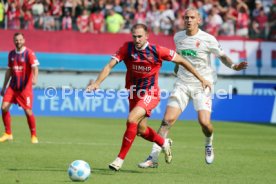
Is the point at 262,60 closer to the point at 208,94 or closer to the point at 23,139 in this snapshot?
the point at 23,139

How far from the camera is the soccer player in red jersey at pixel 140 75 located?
11.4m

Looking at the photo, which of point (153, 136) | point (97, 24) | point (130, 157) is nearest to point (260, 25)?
point (97, 24)

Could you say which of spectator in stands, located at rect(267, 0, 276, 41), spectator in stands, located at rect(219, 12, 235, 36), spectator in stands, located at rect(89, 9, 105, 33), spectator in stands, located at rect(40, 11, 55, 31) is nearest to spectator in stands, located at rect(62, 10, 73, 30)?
spectator in stands, located at rect(40, 11, 55, 31)

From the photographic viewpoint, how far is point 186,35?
42.4ft

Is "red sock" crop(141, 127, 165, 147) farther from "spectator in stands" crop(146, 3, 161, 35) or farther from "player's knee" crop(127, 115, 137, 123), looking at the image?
"spectator in stands" crop(146, 3, 161, 35)

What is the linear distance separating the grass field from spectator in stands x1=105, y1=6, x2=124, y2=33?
339 inches

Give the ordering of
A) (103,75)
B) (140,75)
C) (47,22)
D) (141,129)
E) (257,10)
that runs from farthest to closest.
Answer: (257,10) → (47,22) → (141,129) → (140,75) → (103,75)

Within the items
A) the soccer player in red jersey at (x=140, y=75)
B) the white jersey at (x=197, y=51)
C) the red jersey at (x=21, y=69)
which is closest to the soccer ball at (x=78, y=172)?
the soccer player in red jersey at (x=140, y=75)

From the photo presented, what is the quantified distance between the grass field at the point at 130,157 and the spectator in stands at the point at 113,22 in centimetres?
862

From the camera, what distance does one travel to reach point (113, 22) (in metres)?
31.9

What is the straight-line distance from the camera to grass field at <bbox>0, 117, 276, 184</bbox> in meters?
10.9

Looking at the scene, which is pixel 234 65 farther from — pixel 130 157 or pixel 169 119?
pixel 130 157

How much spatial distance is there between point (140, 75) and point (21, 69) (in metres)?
5.64

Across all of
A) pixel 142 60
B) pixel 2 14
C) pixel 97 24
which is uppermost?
pixel 142 60
